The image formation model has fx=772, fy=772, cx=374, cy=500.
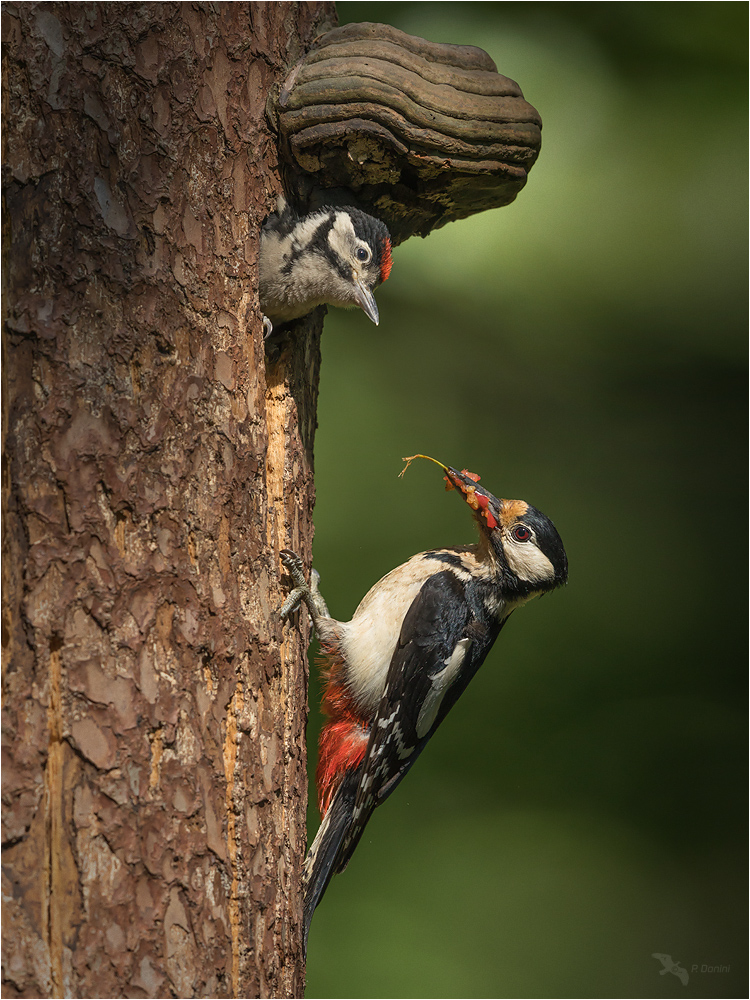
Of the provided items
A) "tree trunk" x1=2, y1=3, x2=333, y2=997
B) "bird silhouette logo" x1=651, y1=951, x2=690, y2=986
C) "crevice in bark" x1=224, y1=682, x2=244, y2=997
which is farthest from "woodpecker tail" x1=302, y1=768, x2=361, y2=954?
"bird silhouette logo" x1=651, y1=951, x2=690, y2=986

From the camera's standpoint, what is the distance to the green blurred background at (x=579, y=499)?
10.4ft

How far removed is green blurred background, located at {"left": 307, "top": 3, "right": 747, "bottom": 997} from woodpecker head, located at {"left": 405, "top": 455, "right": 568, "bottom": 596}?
1.24m

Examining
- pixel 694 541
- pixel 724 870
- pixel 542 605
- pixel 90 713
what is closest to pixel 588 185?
pixel 694 541

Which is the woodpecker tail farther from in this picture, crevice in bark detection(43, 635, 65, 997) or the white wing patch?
crevice in bark detection(43, 635, 65, 997)

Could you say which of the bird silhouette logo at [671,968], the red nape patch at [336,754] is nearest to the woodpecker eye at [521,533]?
the red nape patch at [336,754]

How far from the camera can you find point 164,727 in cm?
108

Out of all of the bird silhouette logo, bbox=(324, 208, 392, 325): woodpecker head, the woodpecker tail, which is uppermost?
bbox=(324, 208, 392, 325): woodpecker head

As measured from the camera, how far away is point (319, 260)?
5.02ft

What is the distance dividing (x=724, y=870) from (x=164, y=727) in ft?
9.70

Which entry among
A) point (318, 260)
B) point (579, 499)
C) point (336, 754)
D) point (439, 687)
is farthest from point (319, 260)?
point (579, 499)

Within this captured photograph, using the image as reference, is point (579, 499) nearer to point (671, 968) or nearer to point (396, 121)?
point (671, 968)

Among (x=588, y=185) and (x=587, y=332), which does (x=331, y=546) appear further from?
(x=588, y=185)

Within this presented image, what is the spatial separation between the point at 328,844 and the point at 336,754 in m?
0.23

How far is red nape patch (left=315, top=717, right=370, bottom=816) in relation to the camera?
1853 mm
